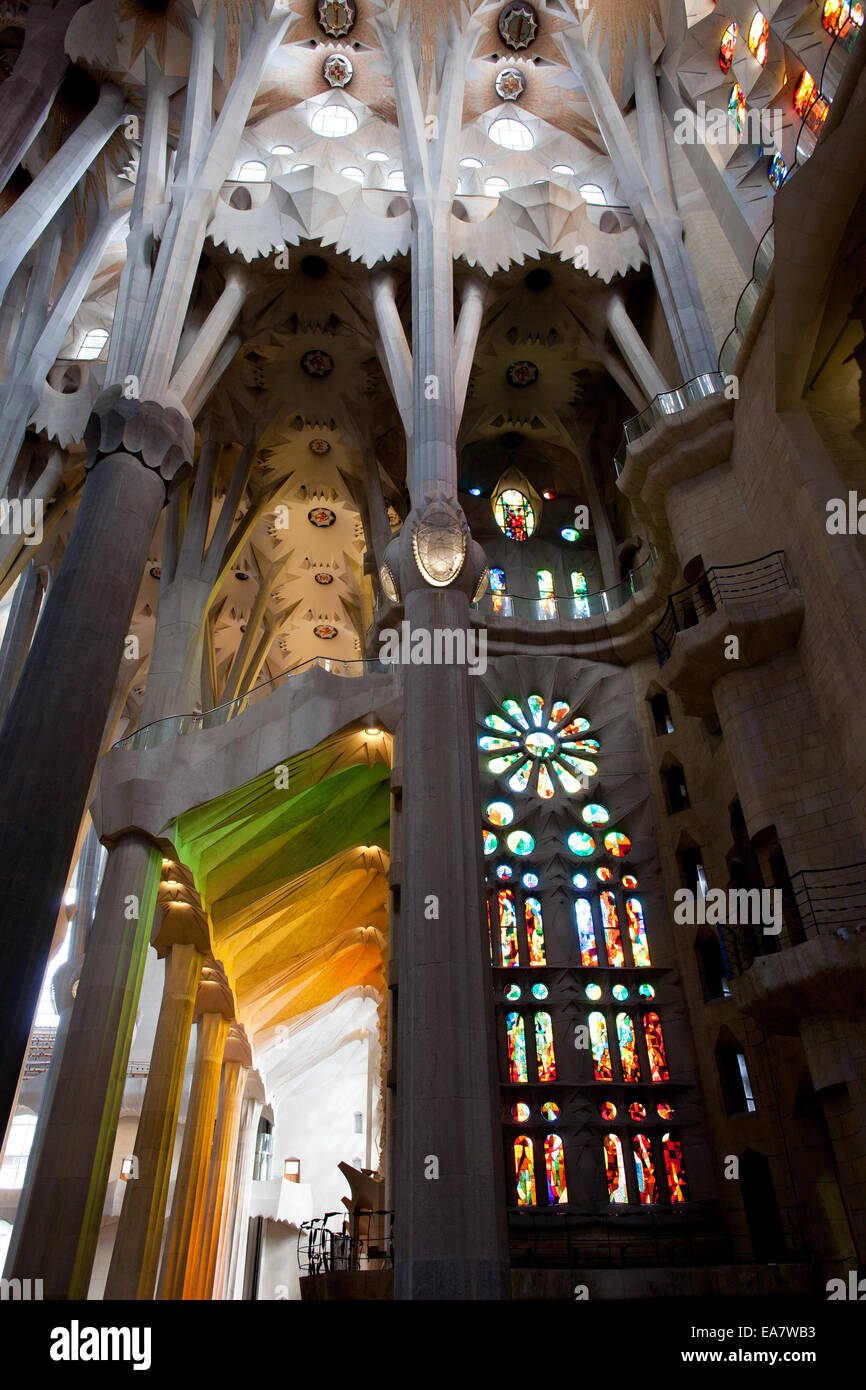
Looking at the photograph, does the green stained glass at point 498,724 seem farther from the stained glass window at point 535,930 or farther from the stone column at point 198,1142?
the stone column at point 198,1142

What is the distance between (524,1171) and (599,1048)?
7.71 feet

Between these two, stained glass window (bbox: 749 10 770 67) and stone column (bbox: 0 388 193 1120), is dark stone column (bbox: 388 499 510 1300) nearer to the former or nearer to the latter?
stone column (bbox: 0 388 193 1120)

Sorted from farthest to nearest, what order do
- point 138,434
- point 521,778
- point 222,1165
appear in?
point 222,1165 → point 521,778 → point 138,434

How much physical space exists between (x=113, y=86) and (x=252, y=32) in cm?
330

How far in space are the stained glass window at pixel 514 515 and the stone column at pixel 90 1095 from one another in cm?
1220

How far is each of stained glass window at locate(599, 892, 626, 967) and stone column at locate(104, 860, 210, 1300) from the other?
296 inches

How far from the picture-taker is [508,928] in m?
16.4

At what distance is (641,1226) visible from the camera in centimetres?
1333

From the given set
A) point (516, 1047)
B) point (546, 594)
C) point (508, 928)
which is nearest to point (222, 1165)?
point (516, 1047)

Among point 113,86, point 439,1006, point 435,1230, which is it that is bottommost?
point 435,1230

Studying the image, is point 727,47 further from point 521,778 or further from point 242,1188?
point 242,1188

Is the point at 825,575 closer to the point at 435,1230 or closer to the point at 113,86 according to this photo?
the point at 435,1230

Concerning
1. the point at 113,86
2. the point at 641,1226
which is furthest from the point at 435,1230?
the point at 113,86

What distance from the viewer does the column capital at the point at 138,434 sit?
13648 mm
